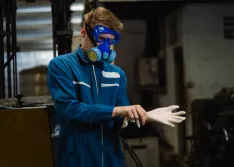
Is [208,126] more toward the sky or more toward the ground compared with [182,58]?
more toward the ground

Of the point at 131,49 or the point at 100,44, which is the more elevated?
the point at 131,49

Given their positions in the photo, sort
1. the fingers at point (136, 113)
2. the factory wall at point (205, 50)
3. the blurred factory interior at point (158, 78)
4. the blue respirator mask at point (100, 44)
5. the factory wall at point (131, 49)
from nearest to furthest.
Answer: the fingers at point (136, 113) → the blue respirator mask at point (100, 44) → the blurred factory interior at point (158, 78) → the factory wall at point (205, 50) → the factory wall at point (131, 49)

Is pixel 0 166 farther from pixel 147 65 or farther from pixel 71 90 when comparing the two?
pixel 147 65

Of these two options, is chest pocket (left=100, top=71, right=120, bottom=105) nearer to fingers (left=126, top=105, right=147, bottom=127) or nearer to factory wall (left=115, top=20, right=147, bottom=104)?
fingers (left=126, top=105, right=147, bottom=127)

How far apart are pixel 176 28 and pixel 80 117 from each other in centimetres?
253

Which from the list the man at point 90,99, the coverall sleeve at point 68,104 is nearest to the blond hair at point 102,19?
the man at point 90,99

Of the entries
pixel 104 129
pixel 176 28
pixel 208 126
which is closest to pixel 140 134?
pixel 208 126

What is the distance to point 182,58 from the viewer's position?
337 centimetres

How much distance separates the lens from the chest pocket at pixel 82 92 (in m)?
1.31

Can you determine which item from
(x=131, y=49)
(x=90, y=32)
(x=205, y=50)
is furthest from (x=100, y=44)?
(x=131, y=49)

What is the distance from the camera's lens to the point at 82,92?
4.31 ft

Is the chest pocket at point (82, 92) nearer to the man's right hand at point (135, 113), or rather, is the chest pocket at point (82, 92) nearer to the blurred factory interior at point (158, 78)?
the man's right hand at point (135, 113)

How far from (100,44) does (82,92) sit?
22cm

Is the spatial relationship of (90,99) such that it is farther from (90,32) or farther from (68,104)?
(90,32)
